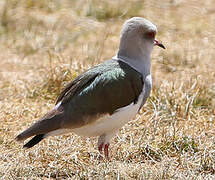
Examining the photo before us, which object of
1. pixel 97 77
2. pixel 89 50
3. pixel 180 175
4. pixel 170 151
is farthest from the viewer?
pixel 89 50

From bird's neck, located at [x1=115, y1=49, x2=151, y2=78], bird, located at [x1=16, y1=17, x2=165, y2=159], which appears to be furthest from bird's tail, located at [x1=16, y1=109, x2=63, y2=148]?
bird's neck, located at [x1=115, y1=49, x2=151, y2=78]

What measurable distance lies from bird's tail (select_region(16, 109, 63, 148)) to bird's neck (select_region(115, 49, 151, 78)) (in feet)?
2.61

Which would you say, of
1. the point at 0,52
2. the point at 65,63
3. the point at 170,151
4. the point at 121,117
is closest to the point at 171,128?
the point at 170,151

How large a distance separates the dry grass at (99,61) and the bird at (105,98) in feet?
1.01

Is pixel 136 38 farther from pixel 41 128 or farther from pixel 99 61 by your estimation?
pixel 99 61

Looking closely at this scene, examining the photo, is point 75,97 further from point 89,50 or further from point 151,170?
point 89,50

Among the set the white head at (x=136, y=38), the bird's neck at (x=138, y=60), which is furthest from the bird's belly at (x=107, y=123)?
the white head at (x=136, y=38)

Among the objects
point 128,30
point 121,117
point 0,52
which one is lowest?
point 0,52

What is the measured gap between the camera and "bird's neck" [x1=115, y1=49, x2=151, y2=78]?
17.6ft

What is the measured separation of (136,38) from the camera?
17.7 feet

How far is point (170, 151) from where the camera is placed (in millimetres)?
5652

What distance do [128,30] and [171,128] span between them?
1191mm

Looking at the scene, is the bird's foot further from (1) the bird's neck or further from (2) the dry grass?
(1) the bird's neck

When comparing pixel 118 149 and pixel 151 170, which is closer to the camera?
pixel 151 170
